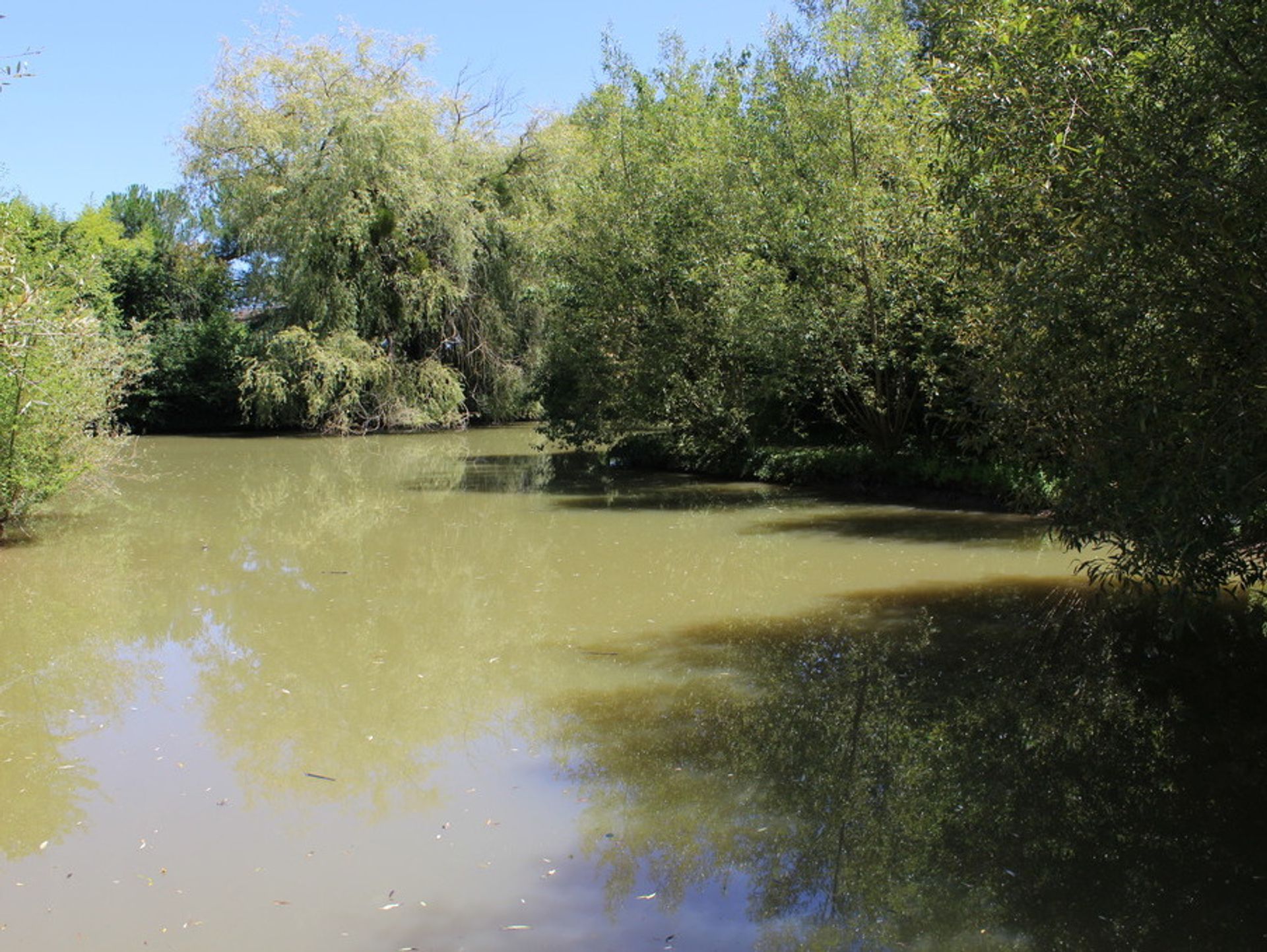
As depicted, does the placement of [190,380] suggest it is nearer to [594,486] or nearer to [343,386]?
[343,386]

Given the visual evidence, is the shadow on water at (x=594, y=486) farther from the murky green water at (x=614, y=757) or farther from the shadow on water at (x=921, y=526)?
the murky green water at (x=614, y=757)

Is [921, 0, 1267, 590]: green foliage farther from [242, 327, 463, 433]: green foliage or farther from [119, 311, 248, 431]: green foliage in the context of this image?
[119, 311, 248, 431]: green foliage

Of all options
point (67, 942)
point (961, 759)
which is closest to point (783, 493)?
point (961, 759)

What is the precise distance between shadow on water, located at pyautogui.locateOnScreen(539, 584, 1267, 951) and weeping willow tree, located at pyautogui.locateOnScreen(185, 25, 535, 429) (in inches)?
806

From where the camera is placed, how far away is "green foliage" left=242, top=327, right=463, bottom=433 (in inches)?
1061

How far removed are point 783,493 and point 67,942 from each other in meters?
14.5

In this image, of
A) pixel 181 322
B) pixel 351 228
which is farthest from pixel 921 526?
pixel 181 322

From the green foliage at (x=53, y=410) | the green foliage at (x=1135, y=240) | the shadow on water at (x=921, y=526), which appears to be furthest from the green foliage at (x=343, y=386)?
the green foliage at (x=1135, y=240)

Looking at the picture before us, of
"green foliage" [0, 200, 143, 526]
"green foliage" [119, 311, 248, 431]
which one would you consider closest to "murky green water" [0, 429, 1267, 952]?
"green foliage" [0, 200, 143, 526]

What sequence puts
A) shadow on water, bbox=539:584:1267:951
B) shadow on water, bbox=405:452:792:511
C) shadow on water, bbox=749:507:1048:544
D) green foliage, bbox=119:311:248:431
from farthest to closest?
green foliage, bbox=119:311:248:431
shadow on water, bbox=405:452:792:511
shadow on water, bbox=749:507:1048:544
shadow on water, bbox=539:584:1267:951

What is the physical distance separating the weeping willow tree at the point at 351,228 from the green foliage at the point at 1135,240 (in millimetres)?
22584

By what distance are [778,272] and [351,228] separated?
14.1 m

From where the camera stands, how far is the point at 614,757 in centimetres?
660

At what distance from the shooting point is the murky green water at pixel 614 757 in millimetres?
4734
